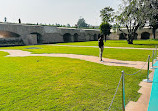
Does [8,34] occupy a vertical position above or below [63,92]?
above

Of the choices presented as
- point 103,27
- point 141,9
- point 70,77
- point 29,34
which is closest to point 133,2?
point 141,9

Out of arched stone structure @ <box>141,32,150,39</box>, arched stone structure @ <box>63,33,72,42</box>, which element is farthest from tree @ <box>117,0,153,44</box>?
arched stone structure @ <box>141,32,150,39</box>

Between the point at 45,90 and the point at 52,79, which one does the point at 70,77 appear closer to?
the point at 52,79

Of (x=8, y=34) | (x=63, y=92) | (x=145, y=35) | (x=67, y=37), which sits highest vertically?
(x=145, y=35)

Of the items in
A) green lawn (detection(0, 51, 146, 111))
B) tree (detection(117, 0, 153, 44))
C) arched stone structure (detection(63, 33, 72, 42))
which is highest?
tree (detection(117, 0, 153, 44))

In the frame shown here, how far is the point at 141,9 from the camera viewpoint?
2727 cm

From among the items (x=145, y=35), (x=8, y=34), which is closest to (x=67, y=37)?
(x=8, y=34)

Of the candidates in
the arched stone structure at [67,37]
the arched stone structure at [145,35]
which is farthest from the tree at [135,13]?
the arched stone structure at [145,35]

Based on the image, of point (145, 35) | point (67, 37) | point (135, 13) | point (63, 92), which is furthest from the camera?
point (145, 35)

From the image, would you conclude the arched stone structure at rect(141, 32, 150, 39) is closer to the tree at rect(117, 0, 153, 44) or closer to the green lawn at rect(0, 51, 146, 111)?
the tree at rect(117, 0, 153, 44)

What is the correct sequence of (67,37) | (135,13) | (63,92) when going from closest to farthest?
(63,92) < (135,13) < (67,37)

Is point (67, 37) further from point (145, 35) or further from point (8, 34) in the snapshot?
point (145, 35)

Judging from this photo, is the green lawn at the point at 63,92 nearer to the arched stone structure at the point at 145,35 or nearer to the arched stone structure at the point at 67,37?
the arched stone structure at the point at 67,37

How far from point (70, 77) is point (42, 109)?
320 centimetres
